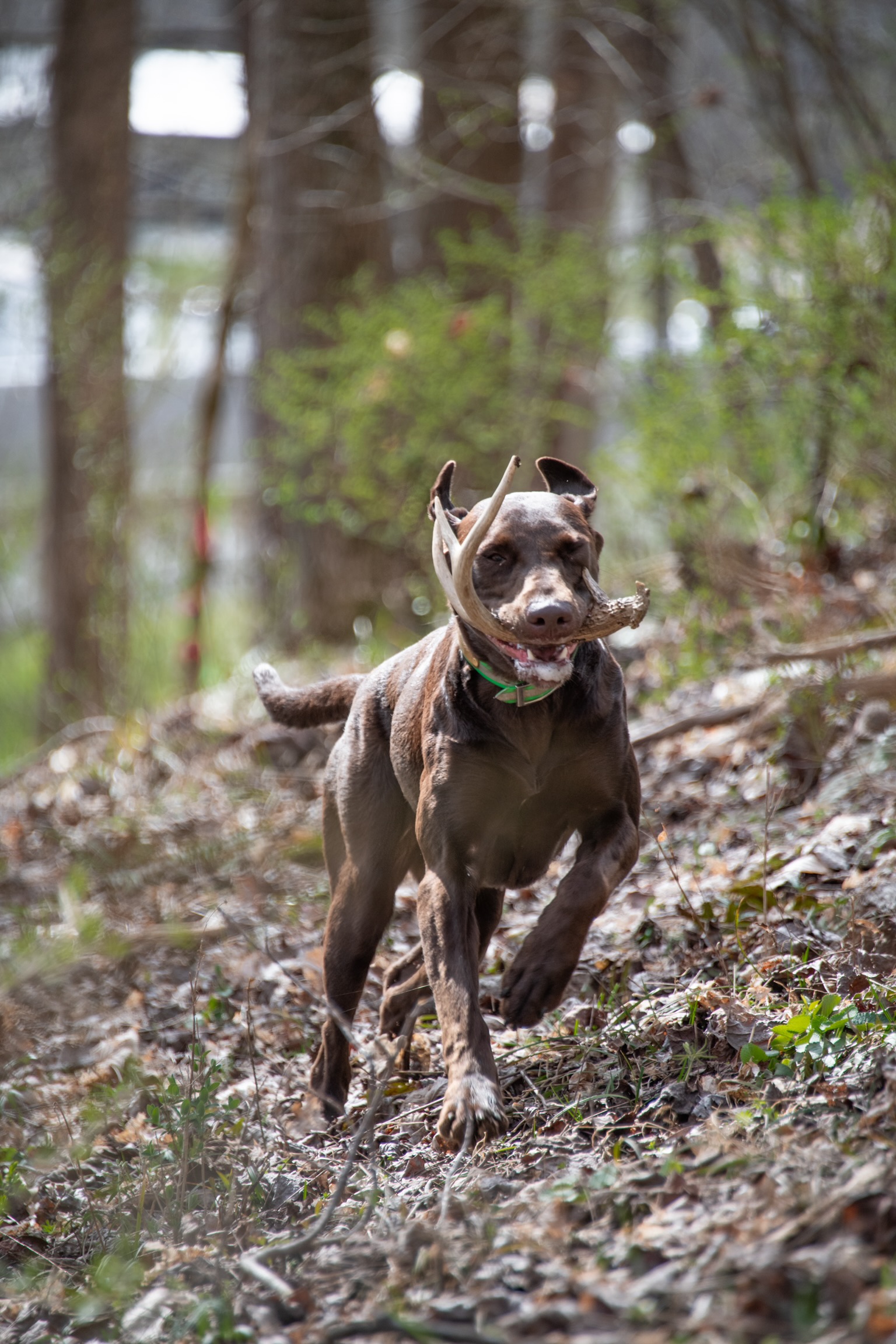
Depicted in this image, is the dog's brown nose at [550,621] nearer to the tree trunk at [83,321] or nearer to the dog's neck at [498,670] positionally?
the dog's neck at [498,670]

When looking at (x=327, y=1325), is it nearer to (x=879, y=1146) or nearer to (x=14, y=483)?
(x=879, y=1146)

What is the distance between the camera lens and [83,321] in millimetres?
11883

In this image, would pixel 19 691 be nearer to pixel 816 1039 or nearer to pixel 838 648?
pixel 838 648

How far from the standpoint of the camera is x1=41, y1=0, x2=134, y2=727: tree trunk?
11859 millimetres

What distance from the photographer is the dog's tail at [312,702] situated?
4594mm

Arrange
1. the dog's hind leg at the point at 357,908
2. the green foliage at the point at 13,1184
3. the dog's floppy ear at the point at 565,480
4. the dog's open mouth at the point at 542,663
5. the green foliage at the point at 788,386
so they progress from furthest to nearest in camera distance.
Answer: the green foliage at the point at 788,386 < the dog's hind leg at the point at 357,908 < the dog's floppy ear at the point at 565,480 < the green foliage at the point at 13,1184 < the dog's open mouth at the point at 542,663

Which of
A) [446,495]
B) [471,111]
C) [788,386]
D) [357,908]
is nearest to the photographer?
[446,495]

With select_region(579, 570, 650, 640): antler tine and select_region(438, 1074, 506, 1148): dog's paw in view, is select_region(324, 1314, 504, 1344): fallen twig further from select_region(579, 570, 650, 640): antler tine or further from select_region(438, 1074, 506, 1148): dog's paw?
select_region(579, 570, 650, 640): antler tine

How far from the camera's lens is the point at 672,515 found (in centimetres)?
762

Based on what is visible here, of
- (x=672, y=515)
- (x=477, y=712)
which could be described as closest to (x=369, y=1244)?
(x=477, y=712)

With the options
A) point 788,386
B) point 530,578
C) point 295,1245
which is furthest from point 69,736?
point 295,1245

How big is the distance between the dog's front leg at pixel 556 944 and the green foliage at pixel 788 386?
4005mm

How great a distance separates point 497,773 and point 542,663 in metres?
0.43

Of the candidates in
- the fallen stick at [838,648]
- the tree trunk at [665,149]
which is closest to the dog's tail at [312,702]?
the fallen stick at [838,648]
